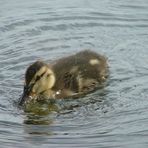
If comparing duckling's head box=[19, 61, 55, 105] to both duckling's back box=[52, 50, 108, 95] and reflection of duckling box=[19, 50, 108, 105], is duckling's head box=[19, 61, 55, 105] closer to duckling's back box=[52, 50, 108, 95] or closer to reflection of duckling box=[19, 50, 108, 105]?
reflection of duckling box=[19, 50, 108, 105]

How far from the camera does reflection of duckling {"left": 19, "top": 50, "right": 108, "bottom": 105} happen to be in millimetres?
5988

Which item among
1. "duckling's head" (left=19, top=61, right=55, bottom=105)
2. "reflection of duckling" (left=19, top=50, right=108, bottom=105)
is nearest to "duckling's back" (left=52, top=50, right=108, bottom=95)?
"reflection of duckling" (left=19, top=50, right=108, bottom=105)

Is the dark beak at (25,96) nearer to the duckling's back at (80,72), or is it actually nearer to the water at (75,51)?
the water at (75,51)

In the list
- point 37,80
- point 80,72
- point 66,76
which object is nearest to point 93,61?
point 80,72

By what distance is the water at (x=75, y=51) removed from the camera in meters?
5.13

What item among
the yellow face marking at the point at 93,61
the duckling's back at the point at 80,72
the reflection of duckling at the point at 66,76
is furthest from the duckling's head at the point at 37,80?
the yellow face marking at the point at 93,61

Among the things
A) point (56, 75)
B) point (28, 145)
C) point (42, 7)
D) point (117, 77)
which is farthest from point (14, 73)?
point (42, 7)

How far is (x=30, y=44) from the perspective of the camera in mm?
7562

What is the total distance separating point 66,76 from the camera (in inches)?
249

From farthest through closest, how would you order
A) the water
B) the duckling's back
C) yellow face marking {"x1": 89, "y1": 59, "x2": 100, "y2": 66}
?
yellow face marking {"x1": 89, "y1": 59, "x2": 100, "y2": 66} < the duckling's back < the water

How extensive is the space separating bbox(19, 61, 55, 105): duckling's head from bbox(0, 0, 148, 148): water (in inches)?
6.7

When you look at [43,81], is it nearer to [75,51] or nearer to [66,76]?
[66,76]

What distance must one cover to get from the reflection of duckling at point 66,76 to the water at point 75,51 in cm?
15

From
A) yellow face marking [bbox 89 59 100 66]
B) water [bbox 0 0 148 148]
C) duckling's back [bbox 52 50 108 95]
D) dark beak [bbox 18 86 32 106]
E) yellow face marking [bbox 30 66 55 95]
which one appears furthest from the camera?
yellow face marking [bbox 89 59 100 66]
